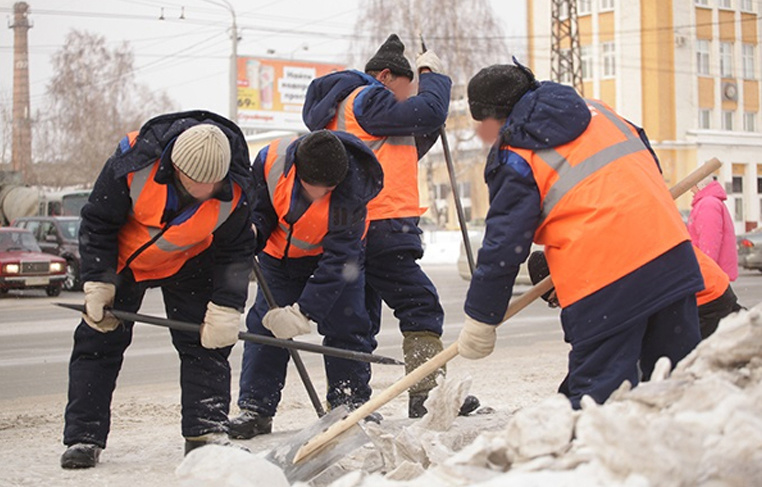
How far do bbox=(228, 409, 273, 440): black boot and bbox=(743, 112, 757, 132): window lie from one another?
40792 mm

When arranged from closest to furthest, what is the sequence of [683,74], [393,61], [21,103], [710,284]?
[710,284], [393,61], [683,74], [21,103]

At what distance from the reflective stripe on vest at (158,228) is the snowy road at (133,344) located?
2863 millimetres

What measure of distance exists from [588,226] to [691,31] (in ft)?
131

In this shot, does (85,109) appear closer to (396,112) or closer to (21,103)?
(21,103)

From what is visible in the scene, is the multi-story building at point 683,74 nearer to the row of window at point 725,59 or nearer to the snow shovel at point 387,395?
the row of window at point 725,59

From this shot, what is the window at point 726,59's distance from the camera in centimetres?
→ 4169

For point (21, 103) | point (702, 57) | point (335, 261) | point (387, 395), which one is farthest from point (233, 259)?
point (21, 103)

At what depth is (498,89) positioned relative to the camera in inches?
146

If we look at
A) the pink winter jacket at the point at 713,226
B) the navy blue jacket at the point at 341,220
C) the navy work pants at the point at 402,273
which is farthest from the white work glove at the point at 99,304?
the pink winter jacket at the point at 713,226

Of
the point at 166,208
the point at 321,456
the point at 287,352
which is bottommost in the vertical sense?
the point at 321,456

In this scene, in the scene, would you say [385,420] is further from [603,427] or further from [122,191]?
[603,427]

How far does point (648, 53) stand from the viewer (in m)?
40.1

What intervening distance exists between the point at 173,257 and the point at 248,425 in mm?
1070


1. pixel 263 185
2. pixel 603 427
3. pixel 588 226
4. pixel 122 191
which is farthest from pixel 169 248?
pixel 603 427
